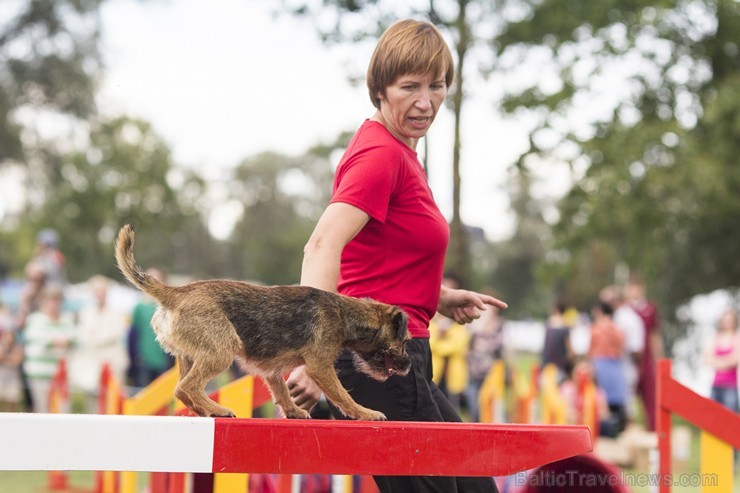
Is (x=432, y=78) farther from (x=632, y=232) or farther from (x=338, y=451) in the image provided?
(x=632, y=232)

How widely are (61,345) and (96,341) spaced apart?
1.46m

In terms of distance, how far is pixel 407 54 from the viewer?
3.30 m

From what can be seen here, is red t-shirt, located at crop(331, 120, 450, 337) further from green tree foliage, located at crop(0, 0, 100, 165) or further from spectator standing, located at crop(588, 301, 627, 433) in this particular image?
green tree foliage, located at crop(0, 0, 100, 165)

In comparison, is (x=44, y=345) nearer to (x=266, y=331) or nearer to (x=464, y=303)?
(x=464, y=303)

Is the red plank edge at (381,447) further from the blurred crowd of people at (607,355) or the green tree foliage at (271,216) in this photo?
the green tree foliage at (271,216)

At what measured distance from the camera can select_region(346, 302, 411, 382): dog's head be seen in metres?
3.11

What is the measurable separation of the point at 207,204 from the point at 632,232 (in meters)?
49.2

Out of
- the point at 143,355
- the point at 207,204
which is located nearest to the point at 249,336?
the point at 143,355

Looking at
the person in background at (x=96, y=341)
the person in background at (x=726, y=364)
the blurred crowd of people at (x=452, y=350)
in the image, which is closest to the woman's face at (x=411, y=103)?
the blurred crowd of people at (x=452, y=350)

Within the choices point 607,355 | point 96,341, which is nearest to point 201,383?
point 607,355

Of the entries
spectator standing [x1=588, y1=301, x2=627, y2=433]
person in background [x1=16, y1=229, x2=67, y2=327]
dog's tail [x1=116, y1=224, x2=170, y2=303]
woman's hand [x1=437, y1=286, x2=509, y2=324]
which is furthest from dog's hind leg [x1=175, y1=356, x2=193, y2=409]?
person in background [x1=16, y1=229, x2=67, y2=327]

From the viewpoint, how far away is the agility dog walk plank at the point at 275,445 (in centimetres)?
245

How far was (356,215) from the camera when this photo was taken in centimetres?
314

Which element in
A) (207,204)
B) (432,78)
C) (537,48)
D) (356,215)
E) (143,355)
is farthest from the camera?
(207,204)
